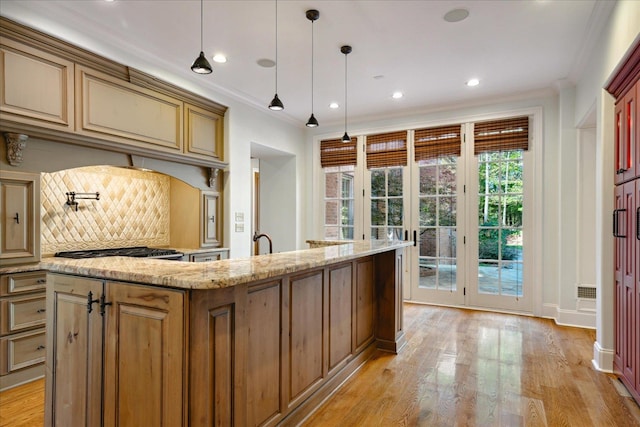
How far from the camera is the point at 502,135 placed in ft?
16.5

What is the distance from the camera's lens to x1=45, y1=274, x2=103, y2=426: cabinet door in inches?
68.8

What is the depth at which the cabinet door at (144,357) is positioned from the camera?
1.49 meters

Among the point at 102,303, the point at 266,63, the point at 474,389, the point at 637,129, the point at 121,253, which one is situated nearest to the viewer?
the point at 102,303

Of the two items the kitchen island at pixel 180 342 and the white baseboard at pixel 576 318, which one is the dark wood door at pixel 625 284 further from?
the kitchen island at pixel 180 342

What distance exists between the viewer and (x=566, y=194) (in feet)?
14.7

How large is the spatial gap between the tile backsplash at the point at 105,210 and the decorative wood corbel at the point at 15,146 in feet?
2.11

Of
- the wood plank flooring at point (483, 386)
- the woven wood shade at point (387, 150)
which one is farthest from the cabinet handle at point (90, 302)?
the woven wood shade at point (387, 150)

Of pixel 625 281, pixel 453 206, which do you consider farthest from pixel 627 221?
pixel 453 206

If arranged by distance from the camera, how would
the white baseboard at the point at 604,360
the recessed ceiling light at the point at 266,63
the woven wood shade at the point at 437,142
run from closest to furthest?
the white baseboard at the point at 604,360 → the recessed ceiling light at the point at 266,63 → the woven wood shade at the point at 437,142

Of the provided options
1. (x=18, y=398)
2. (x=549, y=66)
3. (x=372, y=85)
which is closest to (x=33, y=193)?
(x=18, y=398)

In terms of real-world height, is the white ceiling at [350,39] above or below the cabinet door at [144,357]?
above

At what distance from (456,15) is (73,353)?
3602 mm

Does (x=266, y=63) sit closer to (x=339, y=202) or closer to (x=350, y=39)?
(x=350, y=39)

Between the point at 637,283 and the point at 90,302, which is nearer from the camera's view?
the point at 90,302
